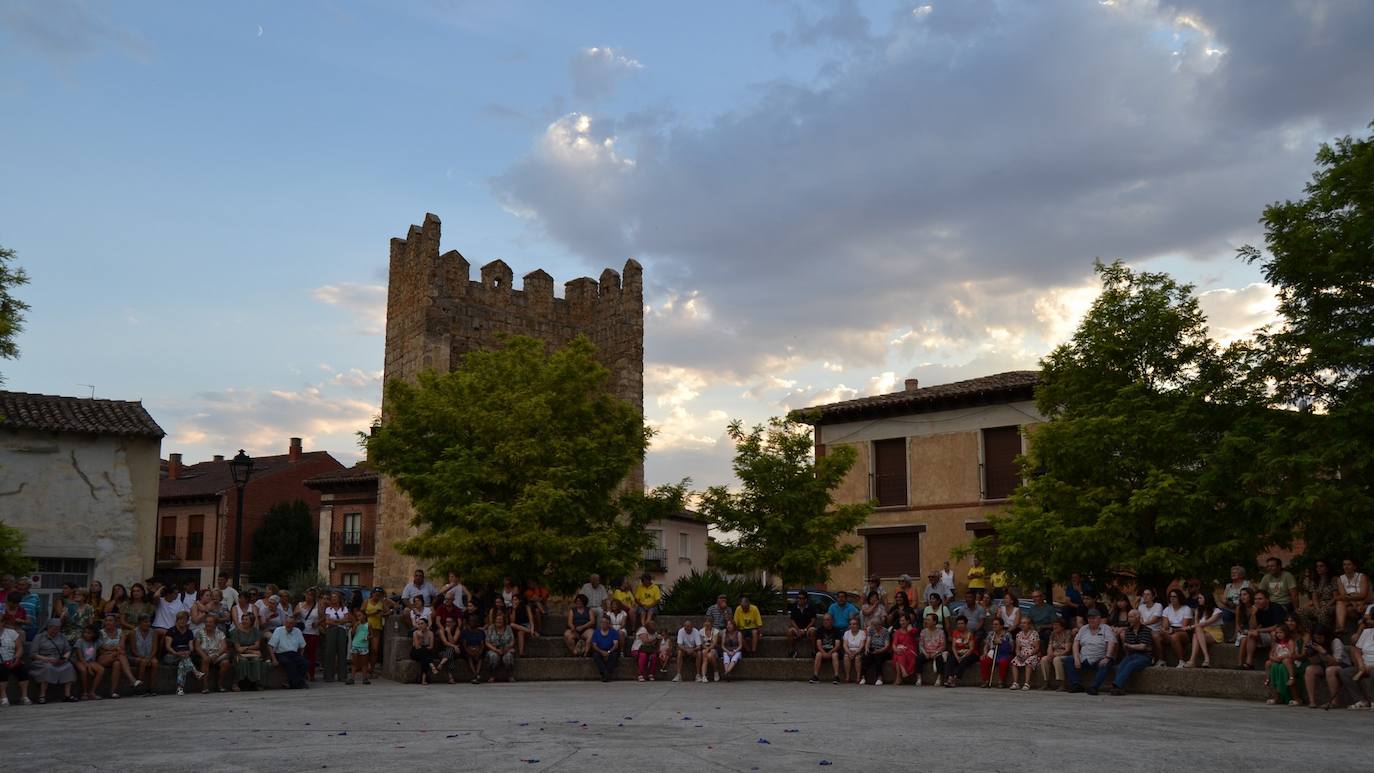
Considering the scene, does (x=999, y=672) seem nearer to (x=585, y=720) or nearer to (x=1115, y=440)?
(x=1115, y=440)

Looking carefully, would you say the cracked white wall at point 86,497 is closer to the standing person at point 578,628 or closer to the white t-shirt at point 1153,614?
the standing person at point 578,628

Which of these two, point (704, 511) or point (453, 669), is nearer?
point (453, 669)

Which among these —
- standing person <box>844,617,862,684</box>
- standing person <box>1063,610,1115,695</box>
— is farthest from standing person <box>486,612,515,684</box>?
standing person <box>1063,610,1115,695</box>

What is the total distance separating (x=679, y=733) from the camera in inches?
424

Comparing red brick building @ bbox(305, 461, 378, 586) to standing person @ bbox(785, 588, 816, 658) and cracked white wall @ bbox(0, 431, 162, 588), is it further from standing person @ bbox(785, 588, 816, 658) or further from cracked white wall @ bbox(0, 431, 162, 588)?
standing person @ bbox(785, 588, 816, 658)

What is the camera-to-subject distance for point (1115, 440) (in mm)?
22156

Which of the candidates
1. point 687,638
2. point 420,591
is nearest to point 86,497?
point 420,591

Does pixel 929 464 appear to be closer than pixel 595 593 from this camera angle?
No

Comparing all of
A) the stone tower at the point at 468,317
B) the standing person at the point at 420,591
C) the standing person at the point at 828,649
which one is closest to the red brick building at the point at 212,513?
the stone tower at the point at 468,317

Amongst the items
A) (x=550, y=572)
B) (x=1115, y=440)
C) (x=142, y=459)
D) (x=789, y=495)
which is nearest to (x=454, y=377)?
(x=550, y=572)

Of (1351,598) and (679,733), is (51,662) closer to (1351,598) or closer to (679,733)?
(679,733)

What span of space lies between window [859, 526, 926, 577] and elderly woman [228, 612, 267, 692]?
72.0 feet

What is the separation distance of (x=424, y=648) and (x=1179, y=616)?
11.6m

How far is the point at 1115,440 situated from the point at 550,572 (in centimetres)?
1140
